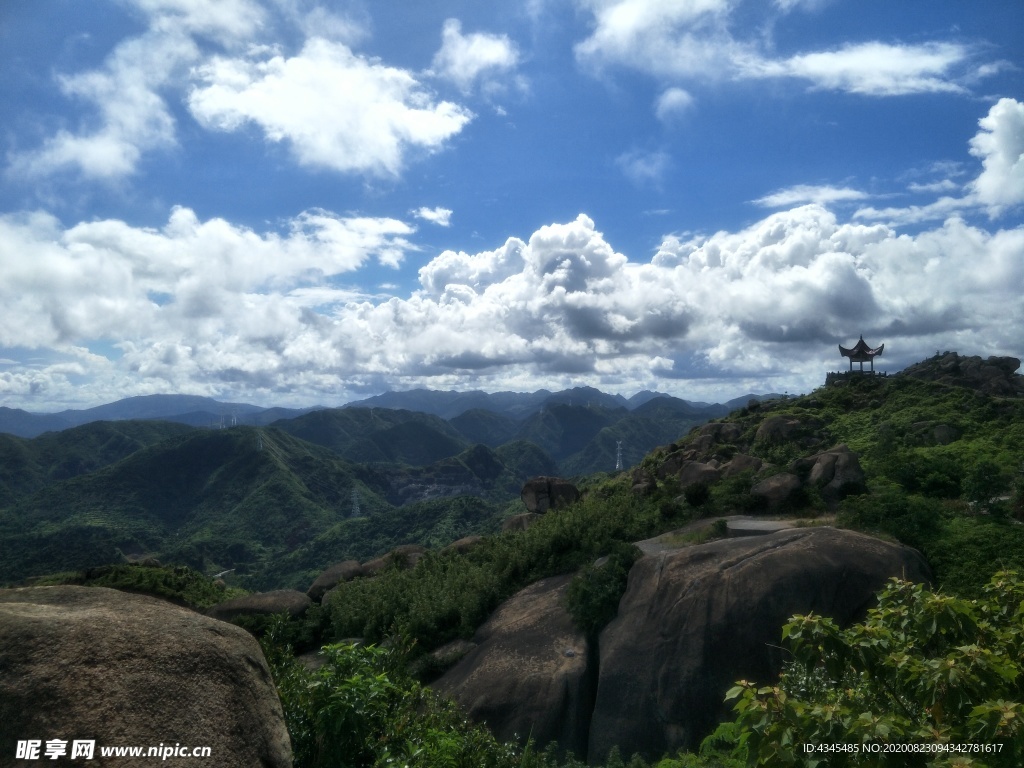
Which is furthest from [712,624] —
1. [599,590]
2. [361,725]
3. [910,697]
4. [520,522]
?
[520,522]

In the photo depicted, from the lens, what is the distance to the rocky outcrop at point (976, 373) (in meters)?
43.9

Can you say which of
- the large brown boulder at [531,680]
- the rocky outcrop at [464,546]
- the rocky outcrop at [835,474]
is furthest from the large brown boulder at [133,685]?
the rocky outcrop at [835,474]

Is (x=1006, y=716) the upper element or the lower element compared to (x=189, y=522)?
upper

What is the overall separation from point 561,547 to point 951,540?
11.2m

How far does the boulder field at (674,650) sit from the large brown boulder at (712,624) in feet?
0.08

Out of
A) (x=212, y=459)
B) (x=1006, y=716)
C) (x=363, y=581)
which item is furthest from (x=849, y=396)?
(x=212, y=459)

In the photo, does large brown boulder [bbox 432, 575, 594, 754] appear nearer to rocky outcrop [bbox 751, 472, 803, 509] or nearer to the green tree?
the green tree

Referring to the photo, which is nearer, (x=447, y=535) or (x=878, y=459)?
(x=878, y=459)

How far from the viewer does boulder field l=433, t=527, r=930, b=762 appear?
13.0 m

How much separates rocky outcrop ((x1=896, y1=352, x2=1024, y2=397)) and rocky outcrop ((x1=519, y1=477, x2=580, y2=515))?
29711mm

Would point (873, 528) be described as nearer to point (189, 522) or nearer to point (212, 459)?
point (189, 522)

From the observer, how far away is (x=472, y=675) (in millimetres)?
14969

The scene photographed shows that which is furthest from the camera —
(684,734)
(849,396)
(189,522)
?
(189,522)

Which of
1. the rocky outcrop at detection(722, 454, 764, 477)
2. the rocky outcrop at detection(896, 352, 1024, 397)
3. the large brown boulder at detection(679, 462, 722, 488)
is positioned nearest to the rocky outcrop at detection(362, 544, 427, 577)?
the large brown boulder at detection(679, 462, 722, 488)
